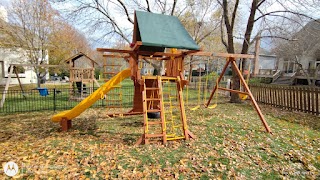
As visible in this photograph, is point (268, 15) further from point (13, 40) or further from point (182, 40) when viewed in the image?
point (13, 40)

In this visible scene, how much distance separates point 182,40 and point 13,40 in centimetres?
1523

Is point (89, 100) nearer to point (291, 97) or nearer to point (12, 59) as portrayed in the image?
point (291, 97)

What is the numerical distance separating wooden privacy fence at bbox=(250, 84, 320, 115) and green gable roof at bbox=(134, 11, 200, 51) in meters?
6.71

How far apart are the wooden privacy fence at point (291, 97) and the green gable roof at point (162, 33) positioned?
22.0 feet

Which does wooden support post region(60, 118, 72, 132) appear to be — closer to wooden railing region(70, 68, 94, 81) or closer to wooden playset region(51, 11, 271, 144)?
wooden playset region(51, 11, 271, 144)

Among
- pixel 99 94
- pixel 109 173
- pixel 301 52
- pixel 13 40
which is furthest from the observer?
pixel 301 52

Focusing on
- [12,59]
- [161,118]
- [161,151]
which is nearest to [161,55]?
[161,118]

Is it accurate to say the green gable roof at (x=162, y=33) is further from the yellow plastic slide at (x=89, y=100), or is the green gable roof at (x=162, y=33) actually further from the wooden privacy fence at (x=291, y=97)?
the wooden privacy fence at (x=291, y=97)

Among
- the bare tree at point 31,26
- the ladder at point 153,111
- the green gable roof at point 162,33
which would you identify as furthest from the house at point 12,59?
the green gable roof at point 162,33

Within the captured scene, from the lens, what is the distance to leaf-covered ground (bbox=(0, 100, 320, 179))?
3.49m

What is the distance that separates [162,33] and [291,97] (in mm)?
7916

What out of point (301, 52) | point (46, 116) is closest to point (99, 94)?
point (46, 116)

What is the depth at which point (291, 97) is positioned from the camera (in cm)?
911

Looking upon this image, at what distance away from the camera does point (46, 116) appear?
781 cm
